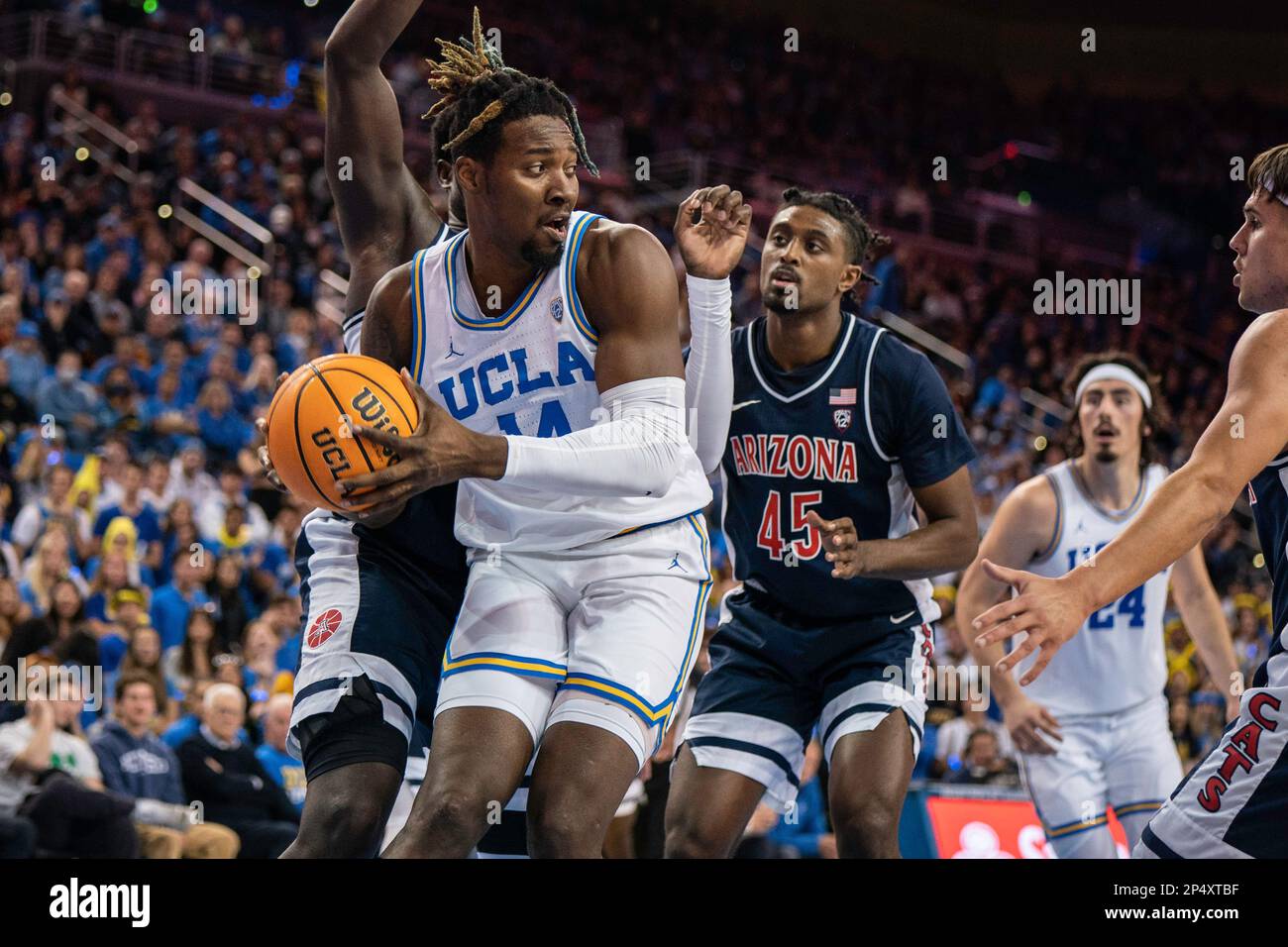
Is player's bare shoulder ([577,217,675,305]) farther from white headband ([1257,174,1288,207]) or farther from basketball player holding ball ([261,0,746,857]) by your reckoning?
white headband ([1257,174,1288,207])

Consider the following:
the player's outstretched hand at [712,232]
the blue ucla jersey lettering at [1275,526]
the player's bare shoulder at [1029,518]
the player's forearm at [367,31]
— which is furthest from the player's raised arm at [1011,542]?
the player's forearm at [367,31]

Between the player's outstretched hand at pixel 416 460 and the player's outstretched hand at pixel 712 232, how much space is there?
1142 millimetres

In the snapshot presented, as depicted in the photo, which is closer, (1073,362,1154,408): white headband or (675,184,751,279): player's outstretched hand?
(675,184,751,279): player's outstretched hand

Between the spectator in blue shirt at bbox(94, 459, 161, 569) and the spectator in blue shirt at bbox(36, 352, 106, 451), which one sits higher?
the spectator in blue shirt at bbox(36, 352, 106, 451)

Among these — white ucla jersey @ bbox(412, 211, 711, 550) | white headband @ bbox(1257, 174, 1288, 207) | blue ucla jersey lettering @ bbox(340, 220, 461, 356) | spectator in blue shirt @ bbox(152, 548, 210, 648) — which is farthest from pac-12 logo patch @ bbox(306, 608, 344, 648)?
spectator in blue shirt @ bbox(152, 548, 210, 648)

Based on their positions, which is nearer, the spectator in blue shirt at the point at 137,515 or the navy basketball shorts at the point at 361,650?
the navy basketball shorts at the point at 361,650

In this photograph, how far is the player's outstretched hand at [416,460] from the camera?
9.50ft

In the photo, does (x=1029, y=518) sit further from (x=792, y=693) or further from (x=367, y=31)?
(x=367, y=31)

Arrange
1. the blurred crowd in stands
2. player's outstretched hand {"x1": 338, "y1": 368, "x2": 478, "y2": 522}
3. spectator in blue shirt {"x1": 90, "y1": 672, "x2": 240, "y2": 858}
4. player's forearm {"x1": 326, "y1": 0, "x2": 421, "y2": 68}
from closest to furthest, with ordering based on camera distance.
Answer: player's outstretched hand {"x1": 338, "y1": 368, "x2": 478, "y2": 522} < player's forearm {"x1": 326, "y1": 0, "x2": 421, "y2": 68} < spectator in blue shirt {"x1": 90, "y1": 672, "x2": 240, "y2": 858} < the blurred crowd in stands

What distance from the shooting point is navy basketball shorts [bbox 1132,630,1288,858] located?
114 inches

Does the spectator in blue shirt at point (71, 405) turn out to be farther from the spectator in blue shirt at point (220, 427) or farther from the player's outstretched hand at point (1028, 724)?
the player's outstretched hand at point (1028, 724)

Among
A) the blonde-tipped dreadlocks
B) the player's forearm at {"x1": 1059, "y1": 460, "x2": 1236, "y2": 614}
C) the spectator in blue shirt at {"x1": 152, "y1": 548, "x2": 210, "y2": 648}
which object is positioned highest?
the blonde-tipped dreadlocks

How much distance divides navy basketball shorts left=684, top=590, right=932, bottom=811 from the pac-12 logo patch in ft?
3.98
